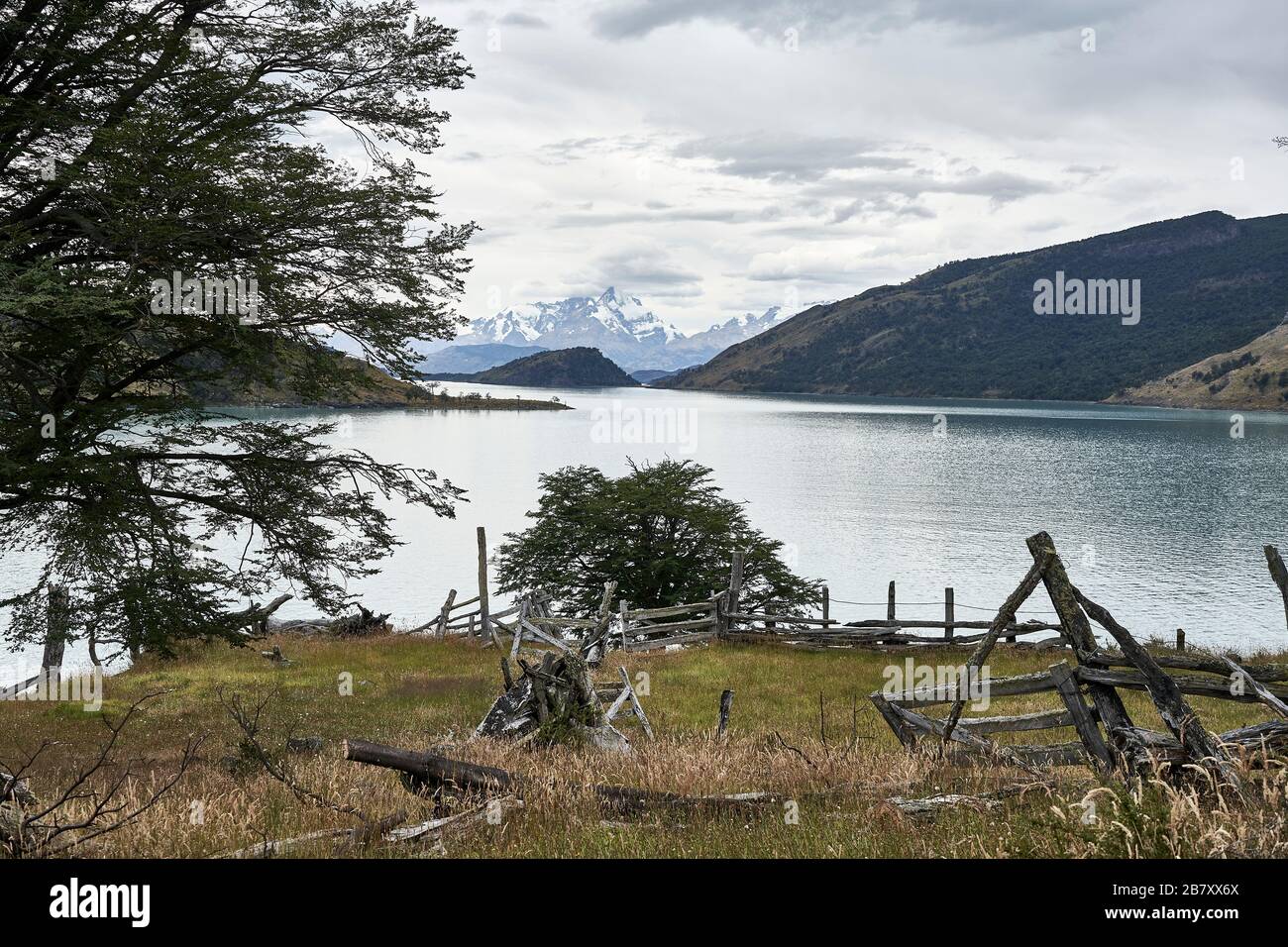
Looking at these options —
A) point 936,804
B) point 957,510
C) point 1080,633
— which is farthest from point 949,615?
point 957,510

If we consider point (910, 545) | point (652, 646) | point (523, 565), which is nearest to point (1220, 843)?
point (652, 646)

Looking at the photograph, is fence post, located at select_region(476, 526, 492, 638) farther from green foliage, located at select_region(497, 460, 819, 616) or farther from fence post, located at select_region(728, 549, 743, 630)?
fence post, located at select_region(728, 549, 743, 630)

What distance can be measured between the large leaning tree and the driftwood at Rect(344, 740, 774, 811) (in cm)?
681

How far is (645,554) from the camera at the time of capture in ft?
103

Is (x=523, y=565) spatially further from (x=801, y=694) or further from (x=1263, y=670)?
(x=1263, y=670)

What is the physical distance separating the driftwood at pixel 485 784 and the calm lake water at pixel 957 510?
11.6 m

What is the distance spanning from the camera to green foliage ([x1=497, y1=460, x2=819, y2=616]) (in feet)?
102

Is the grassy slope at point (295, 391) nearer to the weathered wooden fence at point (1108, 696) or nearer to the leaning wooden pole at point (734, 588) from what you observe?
the weathered wooden fence at point (1108, 696)

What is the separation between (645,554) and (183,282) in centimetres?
2062

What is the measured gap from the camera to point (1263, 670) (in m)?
6.41

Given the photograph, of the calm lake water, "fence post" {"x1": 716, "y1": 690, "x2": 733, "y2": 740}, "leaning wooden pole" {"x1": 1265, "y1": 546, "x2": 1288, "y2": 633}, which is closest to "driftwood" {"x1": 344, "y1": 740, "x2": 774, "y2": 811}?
"fence post" {"x1": 716, "y1": 690, "x2": 733, "y2": 740}

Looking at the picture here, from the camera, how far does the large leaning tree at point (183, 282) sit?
11.6 m

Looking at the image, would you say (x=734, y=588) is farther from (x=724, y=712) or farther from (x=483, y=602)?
(x=724, y=712)
